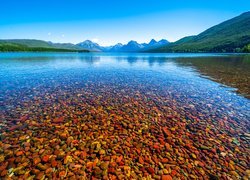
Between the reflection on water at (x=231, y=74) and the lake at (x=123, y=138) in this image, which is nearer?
the lake at (x=123, y=138)

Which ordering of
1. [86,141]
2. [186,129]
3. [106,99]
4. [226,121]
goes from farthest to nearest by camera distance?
1. [106,99]
2. [226,121]
3. [186,129]
4. [86,141]

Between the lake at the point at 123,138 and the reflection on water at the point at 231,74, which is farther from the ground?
the lake at the point at 123,138

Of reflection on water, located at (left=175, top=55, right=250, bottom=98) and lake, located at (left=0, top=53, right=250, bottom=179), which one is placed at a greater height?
lake, located at (left=0, top=53, right=250, bottom=179)

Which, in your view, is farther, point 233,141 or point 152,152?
point 233,141

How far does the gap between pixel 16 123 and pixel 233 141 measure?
14089 mm

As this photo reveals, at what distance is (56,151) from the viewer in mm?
6969

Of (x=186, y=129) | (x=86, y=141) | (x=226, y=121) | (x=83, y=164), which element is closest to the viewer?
(x=83, y=164)

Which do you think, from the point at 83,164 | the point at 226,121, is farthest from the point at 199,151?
the point at 83,164

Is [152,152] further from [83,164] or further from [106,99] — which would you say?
[106,99]

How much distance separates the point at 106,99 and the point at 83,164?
909 centimetres

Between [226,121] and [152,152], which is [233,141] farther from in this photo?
[152,152]

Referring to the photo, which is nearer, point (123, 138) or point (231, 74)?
point (123, 138)

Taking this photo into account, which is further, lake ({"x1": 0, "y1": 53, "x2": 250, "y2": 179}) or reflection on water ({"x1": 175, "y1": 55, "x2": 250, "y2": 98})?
reflection on water ({"x1": 175, "y1": 55, "x2": 250, "y2": 98})

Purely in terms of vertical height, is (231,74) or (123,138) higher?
(123,138)
